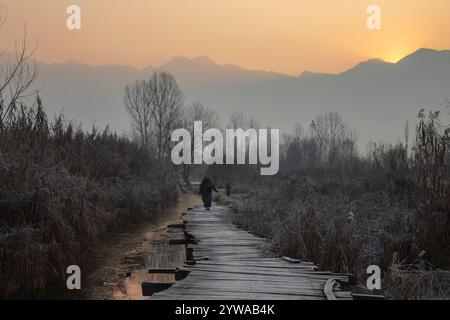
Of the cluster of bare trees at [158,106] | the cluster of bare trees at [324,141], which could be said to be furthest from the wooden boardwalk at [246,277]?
the cluster of bare trees at [324,141]

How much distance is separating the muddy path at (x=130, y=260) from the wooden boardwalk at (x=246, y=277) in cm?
99

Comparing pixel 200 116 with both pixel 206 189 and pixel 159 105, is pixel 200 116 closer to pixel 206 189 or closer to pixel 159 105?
pixel 159 105

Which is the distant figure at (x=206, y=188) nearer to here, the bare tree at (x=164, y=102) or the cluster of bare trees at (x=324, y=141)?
the bare tree at (x=164, y=102)

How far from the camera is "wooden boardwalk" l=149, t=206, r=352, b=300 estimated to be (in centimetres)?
599

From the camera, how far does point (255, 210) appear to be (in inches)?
615

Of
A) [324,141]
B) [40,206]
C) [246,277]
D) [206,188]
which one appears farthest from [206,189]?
[324,141]

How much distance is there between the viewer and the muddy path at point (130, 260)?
8477 millimetres

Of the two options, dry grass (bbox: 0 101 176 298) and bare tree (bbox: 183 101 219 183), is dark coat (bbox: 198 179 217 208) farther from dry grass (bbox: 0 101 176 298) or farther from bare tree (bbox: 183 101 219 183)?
bare tree (bbox: 183 101 219 183)

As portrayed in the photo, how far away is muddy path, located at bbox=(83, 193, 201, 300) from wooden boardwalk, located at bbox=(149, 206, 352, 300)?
3.25 feet

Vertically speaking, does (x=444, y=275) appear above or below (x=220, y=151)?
below

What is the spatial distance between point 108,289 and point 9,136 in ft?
12.7

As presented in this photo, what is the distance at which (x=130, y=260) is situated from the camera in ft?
36.3
